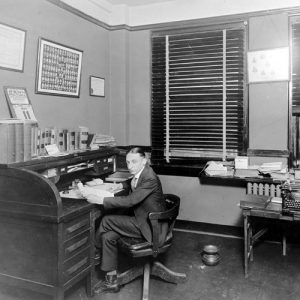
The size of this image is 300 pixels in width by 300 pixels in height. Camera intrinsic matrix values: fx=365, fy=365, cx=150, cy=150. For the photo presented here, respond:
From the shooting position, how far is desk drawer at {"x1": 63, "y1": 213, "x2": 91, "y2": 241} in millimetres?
2789

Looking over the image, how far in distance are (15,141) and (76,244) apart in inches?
37.6

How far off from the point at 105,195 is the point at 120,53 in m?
2.43

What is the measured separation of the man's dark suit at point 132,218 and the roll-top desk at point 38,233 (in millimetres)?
221

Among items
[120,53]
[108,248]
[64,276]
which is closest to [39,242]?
[64,276]

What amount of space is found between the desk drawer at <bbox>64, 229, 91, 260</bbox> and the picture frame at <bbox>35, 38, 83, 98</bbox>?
1552 mm

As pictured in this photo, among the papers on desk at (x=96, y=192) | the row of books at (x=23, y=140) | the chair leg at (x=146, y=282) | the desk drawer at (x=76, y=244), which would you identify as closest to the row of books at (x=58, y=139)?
the row of books at (x=23, y=140)

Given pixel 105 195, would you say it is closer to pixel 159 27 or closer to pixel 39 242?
pixel 39 242

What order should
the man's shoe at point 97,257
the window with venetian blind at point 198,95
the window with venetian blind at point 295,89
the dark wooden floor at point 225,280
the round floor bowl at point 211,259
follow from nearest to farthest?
1. the dark wooden floor at point 225,280
2. the man's shoe at point 97,257
3. the round floor bowl at point 211,259
4. the window with venetian blind at point 295,89
5. the window with venetian blind at point 198,95

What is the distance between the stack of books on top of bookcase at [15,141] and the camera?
284 centimetres

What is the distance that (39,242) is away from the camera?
9.03ft

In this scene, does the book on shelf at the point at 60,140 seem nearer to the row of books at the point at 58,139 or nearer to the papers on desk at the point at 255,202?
the row of books at the point at 58,139

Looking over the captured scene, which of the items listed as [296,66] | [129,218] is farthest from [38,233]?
[296,66]

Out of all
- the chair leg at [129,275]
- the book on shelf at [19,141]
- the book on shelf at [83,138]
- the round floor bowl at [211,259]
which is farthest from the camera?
the book on shelf at [83,138]

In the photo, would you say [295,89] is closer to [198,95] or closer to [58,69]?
[198,95]
